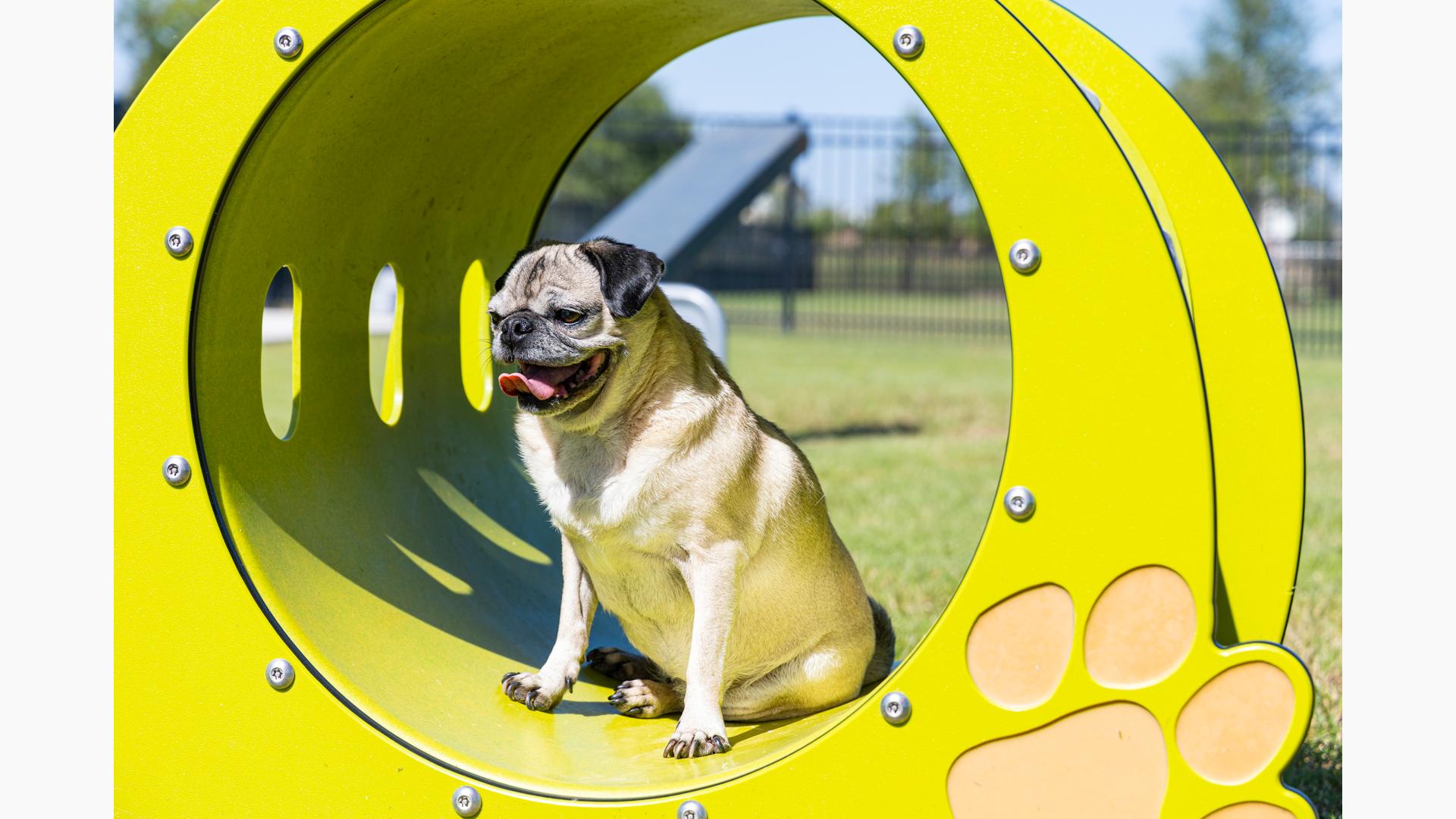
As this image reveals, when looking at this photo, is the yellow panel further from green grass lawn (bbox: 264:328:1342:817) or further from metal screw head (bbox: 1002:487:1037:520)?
green grass lawn (bbox: 264:328:1342:817)

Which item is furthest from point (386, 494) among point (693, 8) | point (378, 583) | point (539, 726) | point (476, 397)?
point (693, 8)

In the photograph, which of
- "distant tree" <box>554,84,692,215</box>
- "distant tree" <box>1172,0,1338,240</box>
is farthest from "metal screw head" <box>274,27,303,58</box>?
"distant tree" <box>1172,0,1338,240</box>

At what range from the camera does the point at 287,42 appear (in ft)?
9.27

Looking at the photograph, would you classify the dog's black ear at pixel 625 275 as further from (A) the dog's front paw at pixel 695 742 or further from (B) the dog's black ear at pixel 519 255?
(A) the dog's front paw at pixel 695 742

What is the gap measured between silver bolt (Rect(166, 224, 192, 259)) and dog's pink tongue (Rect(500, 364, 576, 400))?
0.76 meters

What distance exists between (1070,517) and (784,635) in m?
1.08

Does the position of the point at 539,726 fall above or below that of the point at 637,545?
below

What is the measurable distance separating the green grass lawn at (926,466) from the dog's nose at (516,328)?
7.19ft

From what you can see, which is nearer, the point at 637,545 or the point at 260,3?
the point at 260,3

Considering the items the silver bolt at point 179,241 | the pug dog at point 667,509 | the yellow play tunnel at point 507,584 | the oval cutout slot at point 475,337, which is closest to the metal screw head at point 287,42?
the yellow play tunnel at point 507,584

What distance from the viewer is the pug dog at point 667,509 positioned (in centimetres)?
304

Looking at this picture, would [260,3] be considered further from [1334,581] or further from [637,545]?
[1334,581]

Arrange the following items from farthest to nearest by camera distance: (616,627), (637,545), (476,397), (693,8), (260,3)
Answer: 1. (476,397)
2. (616,627)
3. (693,8)
4. (637,545)
5. (260,3)

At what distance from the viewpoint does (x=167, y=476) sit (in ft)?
9.55
